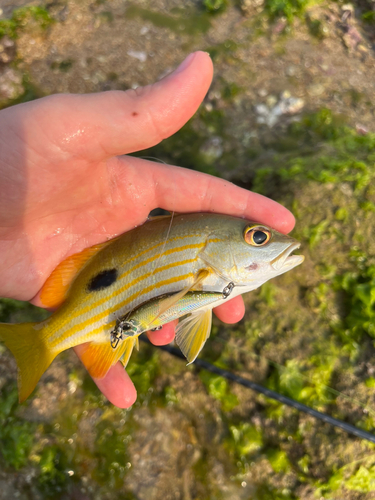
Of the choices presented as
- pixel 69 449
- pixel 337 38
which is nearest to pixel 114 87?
pixel 337 38

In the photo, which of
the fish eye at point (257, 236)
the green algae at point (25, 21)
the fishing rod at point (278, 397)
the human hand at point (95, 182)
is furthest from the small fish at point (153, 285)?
the green algae at point (25, 21)

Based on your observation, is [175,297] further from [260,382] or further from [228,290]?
[260,382]

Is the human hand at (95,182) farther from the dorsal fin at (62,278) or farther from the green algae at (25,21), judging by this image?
the green algae at (25,21)

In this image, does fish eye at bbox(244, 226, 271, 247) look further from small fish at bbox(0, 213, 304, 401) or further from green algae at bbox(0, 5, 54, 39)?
green algae at bbox(0, 5, 54, 39)

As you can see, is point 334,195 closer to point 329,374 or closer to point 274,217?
point 274,217

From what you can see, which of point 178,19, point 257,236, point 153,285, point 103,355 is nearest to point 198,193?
point 257,236

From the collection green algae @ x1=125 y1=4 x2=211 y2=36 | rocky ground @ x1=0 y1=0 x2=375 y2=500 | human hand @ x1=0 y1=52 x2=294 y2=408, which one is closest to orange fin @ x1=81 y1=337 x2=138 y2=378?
human hand @ x1=0 y1=52 x2=294 y2=408
